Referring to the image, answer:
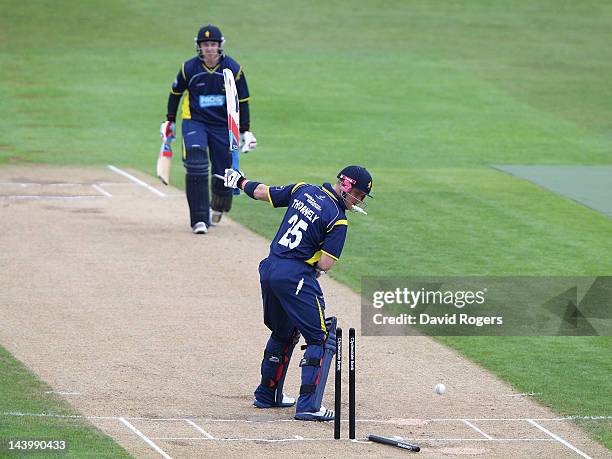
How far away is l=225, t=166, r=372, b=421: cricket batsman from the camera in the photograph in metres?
10.2

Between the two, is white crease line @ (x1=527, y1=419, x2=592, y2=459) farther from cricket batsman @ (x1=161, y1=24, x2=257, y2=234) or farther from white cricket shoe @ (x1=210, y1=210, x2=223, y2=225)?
white cricket shoe @ (x1=210, y1=210, x2=223, y2=225)

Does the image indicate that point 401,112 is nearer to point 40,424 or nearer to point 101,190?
point 101,190

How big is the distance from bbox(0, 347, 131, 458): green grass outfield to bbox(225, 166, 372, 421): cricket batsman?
1690mm

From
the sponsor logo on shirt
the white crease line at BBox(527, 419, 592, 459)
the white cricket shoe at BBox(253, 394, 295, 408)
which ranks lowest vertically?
the white crease line at BBox(527, 419, 592, 459)

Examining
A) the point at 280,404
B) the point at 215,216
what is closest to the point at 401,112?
the point at 215,216

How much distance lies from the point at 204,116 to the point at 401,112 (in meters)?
11.6

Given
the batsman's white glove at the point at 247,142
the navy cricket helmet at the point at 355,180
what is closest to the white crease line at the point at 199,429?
the navy cricket helmet at the point at 355,180

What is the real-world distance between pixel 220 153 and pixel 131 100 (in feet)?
37.8

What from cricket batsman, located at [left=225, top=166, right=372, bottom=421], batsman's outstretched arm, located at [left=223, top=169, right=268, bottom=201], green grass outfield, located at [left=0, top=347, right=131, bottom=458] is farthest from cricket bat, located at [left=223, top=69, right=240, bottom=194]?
green grass outfield, located at [left=0, top=347, right=131, bottom=458]

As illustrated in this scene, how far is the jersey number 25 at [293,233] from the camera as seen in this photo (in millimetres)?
10367

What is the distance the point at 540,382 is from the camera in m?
11.4

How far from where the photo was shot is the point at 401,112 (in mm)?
27906

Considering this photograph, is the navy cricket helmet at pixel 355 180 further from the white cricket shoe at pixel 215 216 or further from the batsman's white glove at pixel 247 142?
the white cricket shoe at pixel 215 216

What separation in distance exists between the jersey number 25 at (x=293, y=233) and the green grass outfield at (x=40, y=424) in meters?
2.25
